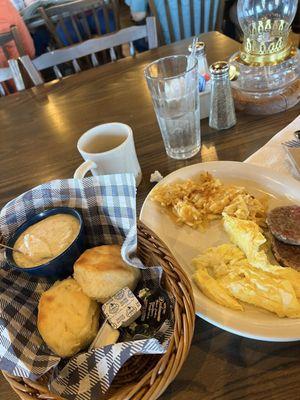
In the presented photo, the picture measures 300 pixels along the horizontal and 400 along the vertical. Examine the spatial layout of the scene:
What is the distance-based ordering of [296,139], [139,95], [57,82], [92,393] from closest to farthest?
1. [92,393]
2. [296,139]
3. [139,95]
4. [57,82]

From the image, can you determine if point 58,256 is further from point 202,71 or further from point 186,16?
point 186,16

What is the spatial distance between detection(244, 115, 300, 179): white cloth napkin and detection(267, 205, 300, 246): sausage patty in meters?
0.13

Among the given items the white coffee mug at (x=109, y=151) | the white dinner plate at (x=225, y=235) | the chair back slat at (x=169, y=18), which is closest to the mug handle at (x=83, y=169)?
the white coffee mug at (x=109, y=151)

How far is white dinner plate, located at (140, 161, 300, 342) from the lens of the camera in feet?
1.56

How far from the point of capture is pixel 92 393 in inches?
17.0

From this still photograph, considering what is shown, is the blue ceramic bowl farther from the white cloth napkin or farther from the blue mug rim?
the white cloth napkin

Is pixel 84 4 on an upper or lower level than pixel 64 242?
upper


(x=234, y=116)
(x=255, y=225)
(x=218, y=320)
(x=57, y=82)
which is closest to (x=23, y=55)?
(x=57, y=82)

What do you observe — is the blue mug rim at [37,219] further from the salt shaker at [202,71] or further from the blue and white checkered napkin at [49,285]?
the salt shaker at [202,71]

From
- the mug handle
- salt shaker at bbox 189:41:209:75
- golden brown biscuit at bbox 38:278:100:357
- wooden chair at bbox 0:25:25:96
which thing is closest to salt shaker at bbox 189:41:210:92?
salt shaker at bbox 189:41:209:75

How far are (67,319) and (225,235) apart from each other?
0.33 meters

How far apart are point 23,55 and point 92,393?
129 cm

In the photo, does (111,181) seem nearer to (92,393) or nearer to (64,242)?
(64,242)

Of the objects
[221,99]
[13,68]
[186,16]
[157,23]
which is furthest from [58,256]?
[186,16]
